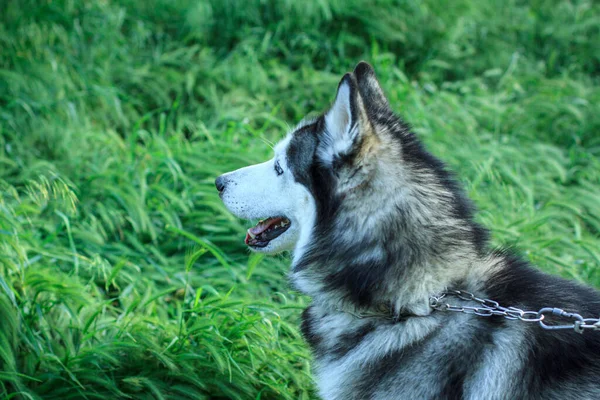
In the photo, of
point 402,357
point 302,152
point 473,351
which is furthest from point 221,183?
point 473,351

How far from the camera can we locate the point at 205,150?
497cm

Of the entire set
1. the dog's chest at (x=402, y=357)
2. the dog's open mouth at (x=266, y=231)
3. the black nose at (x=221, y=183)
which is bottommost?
the dog's chest at (x=402, y=357)

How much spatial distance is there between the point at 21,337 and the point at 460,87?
4.62 metres

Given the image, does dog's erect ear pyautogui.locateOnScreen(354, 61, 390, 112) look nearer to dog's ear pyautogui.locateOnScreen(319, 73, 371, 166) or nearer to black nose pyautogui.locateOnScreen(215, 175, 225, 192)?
dog's ear pyautogui.locateOnScreen(319, 73, 371, 166)

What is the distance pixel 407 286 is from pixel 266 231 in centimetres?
73

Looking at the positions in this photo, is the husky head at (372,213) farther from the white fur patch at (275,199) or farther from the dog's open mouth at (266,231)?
the dog's open mouth at (266,231)

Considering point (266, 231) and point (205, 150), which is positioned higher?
point (266, 231)

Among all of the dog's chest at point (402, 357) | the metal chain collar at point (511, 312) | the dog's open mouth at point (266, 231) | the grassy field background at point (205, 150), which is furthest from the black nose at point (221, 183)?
the metal chain collar at point (511, 312)

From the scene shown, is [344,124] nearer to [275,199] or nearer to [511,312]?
[275,199]

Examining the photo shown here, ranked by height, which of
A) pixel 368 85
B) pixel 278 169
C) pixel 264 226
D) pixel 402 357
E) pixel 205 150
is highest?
pixel 368 85

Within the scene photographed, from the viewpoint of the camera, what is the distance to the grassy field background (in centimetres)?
306

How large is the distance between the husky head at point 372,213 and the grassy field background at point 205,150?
76cm

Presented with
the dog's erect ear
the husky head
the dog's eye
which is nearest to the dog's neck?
the husky head

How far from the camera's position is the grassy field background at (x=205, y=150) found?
10.1ft
